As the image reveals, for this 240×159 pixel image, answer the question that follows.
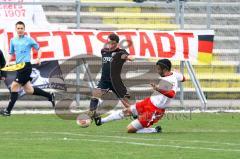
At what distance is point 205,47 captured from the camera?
2450 cm

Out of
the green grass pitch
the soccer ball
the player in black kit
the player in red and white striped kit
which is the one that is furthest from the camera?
the player in black kit

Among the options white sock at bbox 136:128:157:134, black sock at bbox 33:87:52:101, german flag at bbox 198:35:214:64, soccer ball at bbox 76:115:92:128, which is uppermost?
german flag at bbox 198:35:214:64

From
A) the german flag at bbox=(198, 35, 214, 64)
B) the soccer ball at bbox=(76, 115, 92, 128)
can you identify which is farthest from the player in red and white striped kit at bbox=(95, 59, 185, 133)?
the german flag at bbox=(198, 35, 214, 64)

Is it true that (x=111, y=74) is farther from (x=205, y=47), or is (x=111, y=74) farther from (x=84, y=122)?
(x=205, y=47)

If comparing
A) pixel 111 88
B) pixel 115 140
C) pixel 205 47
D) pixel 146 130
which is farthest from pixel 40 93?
pixel 115 140

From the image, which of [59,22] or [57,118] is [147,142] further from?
[59,22]

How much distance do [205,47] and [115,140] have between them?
10232 millimetres

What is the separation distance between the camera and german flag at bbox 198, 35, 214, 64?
80.2 ft

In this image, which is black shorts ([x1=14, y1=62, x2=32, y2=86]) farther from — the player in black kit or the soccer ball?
the soccer ball

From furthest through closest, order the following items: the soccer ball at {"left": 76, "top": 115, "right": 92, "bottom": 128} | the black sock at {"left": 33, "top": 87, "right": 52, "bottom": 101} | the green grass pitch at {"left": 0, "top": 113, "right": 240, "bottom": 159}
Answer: the black sock at {"left": 33, "top": 87, "right": 52, "bottom": 101} < the soccer ball at {"left": 76, "top": 115, "right": 92, "bottom": 128} < the green grass pitch at {"left": 0, "top": 113, "right": 240, "bottom": 159}

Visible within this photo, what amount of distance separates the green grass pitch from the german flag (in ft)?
13.6

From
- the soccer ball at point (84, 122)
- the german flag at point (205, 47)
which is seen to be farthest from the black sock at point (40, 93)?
the german flag at point (205, 47)

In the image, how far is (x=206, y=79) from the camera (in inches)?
991

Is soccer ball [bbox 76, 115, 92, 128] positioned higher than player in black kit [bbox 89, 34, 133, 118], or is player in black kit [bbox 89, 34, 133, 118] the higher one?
player in black kit [bbox 89, 34, 133, 118]
